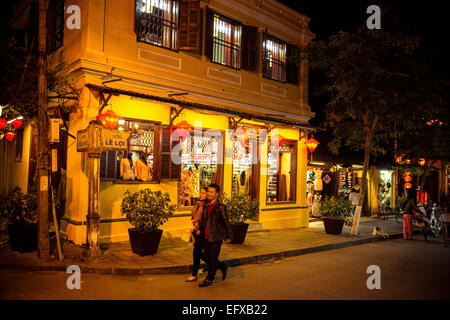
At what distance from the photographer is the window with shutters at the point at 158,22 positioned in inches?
440

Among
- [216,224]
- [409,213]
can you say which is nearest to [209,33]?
[216,224]

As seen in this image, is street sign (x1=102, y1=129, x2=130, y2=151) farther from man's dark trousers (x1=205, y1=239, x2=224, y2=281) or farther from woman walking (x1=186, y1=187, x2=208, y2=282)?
man's dark trousers (x1=205, y1=239, x2=224, y2=281)

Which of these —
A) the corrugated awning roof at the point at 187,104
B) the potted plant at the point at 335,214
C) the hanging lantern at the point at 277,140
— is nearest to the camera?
the corrugated awning roof at the point at 187,104

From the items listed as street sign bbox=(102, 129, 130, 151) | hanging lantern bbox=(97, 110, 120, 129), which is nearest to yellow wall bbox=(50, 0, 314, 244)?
hanging lantern bbox=(97, 110, 120, 129)

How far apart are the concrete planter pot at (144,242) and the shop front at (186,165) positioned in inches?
62.5

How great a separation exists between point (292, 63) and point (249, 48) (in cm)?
248

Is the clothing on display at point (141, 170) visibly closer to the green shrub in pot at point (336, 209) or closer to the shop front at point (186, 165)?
the shop front at point (186, 165)

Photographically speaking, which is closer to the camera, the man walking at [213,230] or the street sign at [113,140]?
the man walking at [213,230]

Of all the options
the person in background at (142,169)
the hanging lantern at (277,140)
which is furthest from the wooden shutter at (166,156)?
the hanging lantern at (277,140)

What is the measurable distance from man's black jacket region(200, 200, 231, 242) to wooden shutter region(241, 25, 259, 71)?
8.19 m

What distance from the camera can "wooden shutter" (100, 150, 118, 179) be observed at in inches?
409

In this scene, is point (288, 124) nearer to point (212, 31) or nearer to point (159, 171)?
point (212, 31)

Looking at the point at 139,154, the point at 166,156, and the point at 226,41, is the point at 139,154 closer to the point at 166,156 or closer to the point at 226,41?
the point at 166,156

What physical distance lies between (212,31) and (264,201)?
6.71 m
